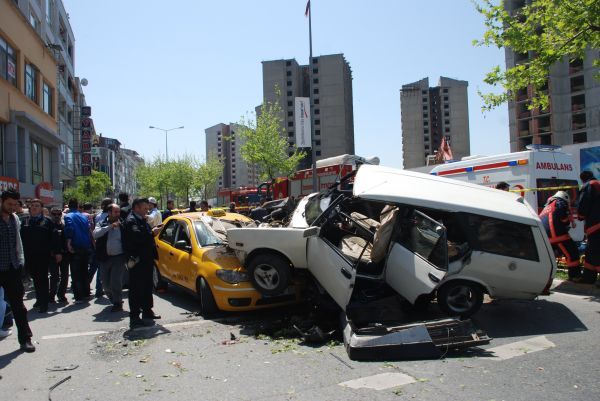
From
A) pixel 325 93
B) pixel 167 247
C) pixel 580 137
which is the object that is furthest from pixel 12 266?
pixel 325 93

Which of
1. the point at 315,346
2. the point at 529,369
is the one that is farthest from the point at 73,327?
the point at 529,369

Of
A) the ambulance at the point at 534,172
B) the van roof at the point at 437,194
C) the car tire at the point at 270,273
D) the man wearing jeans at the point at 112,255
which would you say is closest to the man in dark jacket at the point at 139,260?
the man wearing jeans at the point at 112,255

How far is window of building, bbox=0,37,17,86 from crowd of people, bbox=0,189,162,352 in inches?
572

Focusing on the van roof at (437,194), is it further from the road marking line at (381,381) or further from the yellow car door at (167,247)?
the yellow car door at (167,247)

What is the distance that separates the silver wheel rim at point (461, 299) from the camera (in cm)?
623

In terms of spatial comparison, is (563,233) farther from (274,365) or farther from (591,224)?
(274,365)

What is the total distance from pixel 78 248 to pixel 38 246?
1.25 meters

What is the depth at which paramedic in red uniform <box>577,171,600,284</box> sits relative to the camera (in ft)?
25.8

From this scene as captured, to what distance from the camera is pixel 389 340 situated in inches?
195

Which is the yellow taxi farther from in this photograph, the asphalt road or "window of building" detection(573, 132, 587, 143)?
"window of building" detection(573, 132, 587, 143)

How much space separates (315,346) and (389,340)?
92 centimetres

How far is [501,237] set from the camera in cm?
629

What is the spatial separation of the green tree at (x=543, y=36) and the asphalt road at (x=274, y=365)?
5675 mm

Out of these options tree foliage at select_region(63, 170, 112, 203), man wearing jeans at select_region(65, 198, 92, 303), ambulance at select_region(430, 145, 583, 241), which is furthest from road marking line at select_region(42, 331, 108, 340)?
tree foliage at select_region(63, 170, 112, 203)
